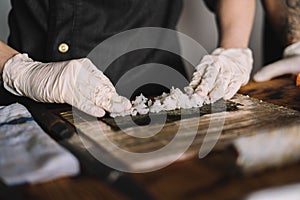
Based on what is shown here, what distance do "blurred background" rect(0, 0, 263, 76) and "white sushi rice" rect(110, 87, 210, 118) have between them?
92 centimetres

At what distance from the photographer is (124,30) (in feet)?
4.35

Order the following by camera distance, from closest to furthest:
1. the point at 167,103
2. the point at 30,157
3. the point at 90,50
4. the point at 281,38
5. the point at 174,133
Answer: the point at 30,157, the point at 174,133, the point at 167,103, the point at 90,50, the point at 281,38

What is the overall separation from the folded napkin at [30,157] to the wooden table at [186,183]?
17 millimetres

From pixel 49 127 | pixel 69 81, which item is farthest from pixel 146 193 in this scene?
pixel 69 81

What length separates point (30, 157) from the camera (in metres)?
0.72

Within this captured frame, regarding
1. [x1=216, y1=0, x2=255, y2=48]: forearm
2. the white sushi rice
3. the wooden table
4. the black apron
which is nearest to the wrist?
[x1=216, y1=0, x2=255, y2=48]: forearm

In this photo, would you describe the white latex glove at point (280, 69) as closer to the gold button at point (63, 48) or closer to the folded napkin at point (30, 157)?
the gold button at point (63, 48)

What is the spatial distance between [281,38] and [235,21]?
252mm

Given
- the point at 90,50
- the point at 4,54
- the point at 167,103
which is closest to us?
the point at 167,103

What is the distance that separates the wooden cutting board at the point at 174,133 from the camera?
728 mm

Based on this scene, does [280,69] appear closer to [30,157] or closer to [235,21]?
[235,21]

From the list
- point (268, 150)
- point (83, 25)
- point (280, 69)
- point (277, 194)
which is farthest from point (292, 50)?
point (277, 194)

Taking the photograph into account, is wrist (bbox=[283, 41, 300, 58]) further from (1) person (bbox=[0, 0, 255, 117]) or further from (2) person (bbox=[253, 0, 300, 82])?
(1) person (bbox=[0, 0, 255, 117])

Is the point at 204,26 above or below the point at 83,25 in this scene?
below
